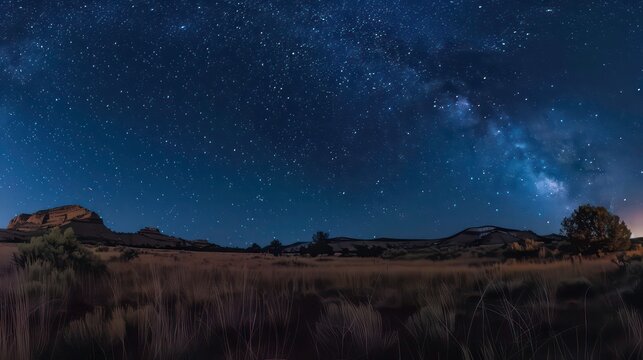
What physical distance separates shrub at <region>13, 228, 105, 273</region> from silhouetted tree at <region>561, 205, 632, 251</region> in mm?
25972

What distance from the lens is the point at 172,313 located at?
4086 millimetres

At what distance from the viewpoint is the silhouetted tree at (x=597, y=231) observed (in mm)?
22766

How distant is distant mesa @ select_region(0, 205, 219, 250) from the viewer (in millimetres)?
55188

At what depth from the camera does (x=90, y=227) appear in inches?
2309

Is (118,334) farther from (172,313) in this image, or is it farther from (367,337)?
(367,337)

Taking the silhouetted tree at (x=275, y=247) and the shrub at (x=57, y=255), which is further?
the silhouetted tree at (x=275, y=247)

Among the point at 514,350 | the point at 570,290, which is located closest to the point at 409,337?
the point at 514,350

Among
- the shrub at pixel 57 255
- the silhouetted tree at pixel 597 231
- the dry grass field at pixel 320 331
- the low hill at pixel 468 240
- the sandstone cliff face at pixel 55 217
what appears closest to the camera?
the dry grass field at pixel 320 331

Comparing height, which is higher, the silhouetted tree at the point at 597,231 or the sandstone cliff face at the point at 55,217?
the sandstone cliff face at the point at 55,217

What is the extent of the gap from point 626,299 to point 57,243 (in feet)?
34.7

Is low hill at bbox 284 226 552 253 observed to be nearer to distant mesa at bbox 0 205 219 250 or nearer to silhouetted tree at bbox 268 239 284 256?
silhouetted tree at bbox 268 239 284 256

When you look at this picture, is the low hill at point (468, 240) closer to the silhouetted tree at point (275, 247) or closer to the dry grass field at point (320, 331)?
the silhouetted tree at point (275, 247)

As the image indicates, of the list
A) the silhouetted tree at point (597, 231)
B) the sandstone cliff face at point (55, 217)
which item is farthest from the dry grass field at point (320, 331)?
the sandstone cliff face at point (55, 217)

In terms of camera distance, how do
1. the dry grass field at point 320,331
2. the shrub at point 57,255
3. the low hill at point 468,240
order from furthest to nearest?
the low hill at point 468,240 → the shrub at point 57,255 → the dry grass field at point 320,331
